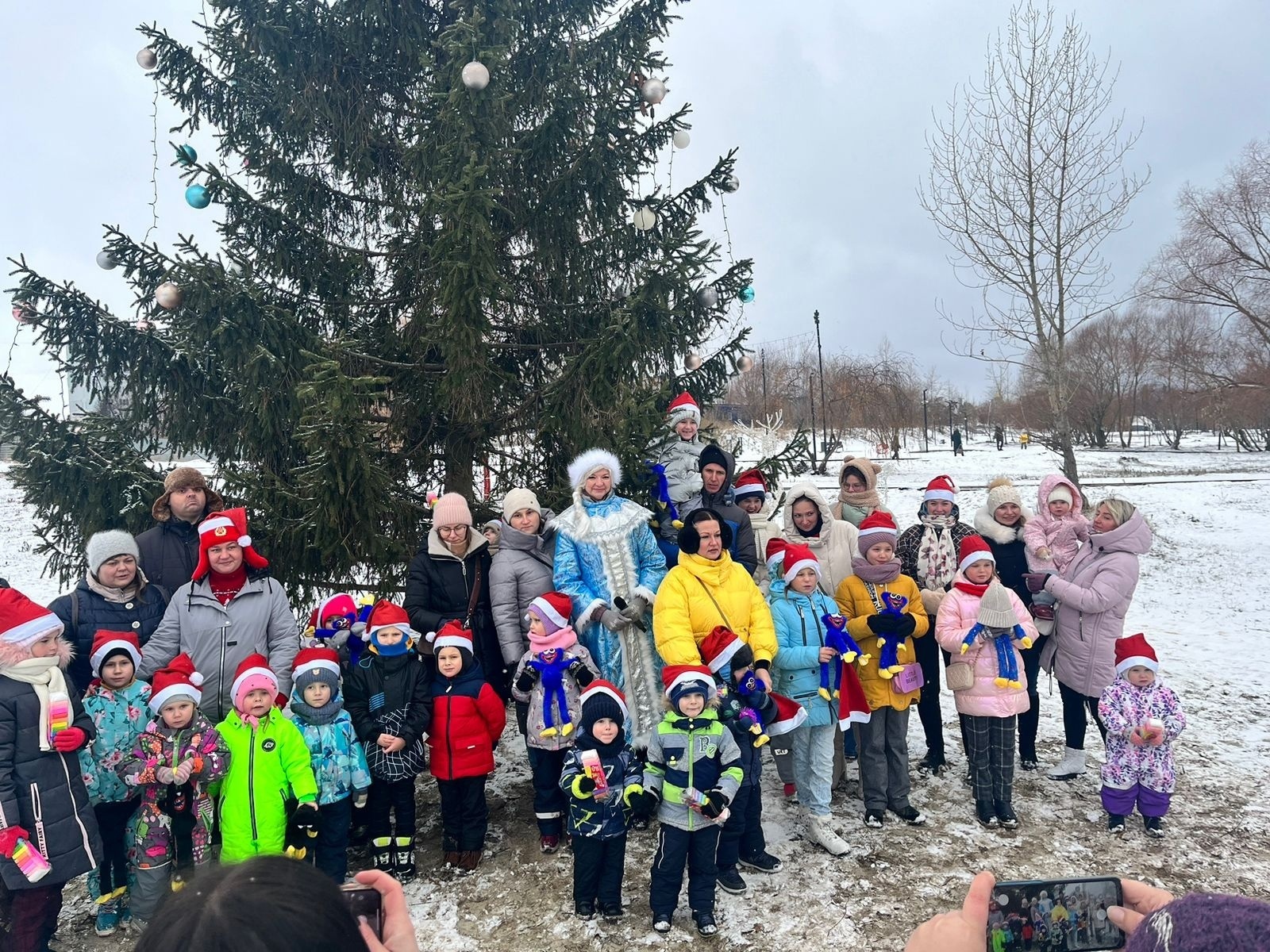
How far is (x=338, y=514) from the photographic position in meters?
4.86

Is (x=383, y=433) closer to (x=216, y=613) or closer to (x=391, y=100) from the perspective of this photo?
(x=216, y=613)

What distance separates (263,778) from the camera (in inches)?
141

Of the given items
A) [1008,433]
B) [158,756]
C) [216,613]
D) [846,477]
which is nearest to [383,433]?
[216,613]

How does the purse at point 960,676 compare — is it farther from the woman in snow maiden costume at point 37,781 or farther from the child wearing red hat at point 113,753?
the woman in snow maiden costume at point 37,781

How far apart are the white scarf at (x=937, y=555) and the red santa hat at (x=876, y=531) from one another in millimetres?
526

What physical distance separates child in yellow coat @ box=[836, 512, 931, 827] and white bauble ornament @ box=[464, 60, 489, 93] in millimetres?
3954

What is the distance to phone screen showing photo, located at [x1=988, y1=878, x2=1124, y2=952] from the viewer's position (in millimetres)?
1481

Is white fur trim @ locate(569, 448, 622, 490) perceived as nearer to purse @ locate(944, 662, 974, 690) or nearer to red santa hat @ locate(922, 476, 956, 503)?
red santa hat @ locate(922, 476, 956, 503)

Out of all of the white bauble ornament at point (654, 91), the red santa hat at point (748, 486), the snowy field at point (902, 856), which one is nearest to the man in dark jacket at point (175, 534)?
the snowy field at point (902, 856)

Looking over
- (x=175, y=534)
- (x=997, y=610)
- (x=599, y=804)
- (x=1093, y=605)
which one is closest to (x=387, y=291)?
(x=175, y=534)

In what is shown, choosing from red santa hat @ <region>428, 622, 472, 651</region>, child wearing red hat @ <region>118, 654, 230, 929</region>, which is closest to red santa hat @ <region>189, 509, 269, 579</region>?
child wearing red hat @ <region>118, 654, 230, 929</region>

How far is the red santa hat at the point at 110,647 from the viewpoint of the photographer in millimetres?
3707

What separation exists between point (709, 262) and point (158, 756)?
4.81 metres

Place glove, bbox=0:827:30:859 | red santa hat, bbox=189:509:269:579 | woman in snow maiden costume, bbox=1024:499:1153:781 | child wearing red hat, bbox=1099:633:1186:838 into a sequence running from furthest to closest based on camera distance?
woman in snow maiden costume, bbox=1024:499:1153:781, child wearing red hat, bbox=1099:633:1186:838, red santa hat, bbox=189:509:269:579, glove, bbox=0:827:30:859
